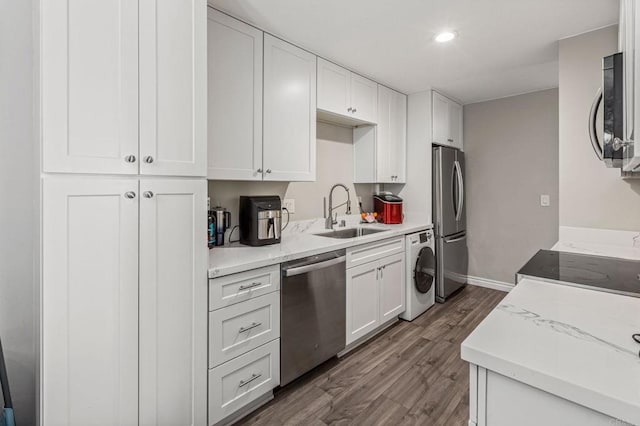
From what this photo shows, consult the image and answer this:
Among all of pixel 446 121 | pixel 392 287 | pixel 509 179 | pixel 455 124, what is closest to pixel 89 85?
pixel 392 287

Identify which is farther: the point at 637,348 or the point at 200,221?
the point at 200,221

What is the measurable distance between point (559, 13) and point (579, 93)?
564 mm

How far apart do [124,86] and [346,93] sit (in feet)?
6.49

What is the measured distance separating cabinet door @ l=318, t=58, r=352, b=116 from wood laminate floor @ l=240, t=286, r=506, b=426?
2.06m

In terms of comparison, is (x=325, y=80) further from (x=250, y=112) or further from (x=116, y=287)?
(x=116, y=287)

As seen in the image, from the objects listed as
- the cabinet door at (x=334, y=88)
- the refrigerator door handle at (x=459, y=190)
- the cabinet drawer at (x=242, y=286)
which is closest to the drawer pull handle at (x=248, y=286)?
the cabinet drawer at (x=242, y=286)

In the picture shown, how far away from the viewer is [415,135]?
11.8ft

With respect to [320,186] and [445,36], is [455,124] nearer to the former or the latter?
[445,36]

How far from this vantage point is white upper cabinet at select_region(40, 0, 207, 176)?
1138mm

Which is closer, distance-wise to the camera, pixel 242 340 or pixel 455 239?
pixel 242 340

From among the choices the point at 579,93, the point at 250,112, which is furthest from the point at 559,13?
the point at 250,112

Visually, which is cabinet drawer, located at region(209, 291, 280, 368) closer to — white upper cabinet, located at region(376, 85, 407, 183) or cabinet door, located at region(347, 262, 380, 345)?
cabinet door, located at region(347, 262, 380, 345)

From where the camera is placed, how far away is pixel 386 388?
6.78ft

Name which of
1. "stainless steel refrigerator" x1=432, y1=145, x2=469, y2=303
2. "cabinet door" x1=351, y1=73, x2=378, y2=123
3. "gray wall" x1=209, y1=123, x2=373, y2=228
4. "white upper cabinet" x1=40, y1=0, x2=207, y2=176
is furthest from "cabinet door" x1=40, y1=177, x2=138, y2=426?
"stainless steel refrigerator" x1=432, y1=145, x2=469, y2=303
